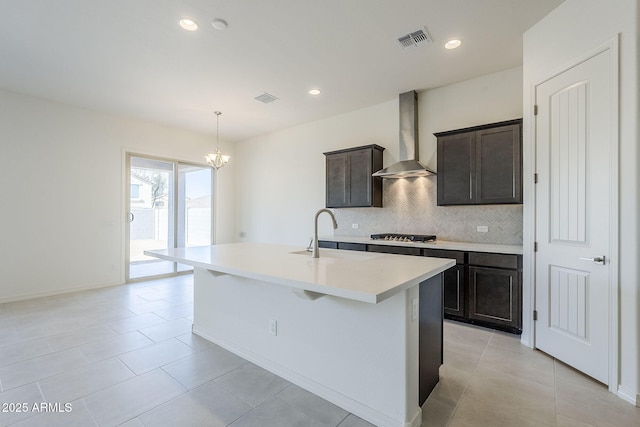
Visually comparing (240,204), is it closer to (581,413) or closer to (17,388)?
(17,388)

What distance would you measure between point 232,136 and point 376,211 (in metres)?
3.85

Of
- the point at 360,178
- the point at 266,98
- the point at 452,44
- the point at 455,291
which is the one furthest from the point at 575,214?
the point at 266,98

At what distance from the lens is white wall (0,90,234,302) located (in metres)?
4.21

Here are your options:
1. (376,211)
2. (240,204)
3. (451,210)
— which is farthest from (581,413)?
(240,204)

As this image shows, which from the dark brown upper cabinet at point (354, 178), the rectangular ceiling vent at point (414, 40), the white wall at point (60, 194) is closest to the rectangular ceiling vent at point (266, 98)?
the dark brown upper cabinet at point (354, 178)

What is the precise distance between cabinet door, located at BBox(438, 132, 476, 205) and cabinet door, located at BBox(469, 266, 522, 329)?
90cm

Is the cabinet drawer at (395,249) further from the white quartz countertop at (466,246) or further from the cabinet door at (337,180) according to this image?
the cabinet door at (337,180)

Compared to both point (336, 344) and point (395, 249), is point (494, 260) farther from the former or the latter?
point (336, 344)

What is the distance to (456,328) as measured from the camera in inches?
128

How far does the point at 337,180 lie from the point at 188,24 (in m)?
2.83

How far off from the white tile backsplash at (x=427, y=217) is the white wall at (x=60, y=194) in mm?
4077

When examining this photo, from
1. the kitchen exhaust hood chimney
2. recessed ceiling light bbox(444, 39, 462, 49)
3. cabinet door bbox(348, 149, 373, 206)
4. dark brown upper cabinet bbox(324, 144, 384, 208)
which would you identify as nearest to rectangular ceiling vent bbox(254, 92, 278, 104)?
dark brown upper cabinet bbox(324, 144, 384, 208)

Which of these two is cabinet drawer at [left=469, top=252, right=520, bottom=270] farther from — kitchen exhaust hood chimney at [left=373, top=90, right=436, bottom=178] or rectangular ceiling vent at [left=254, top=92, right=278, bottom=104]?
rectangular ceiling vent at [left=254, top=92, right=278, bottom=104]

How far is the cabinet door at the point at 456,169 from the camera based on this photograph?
3510 millimetres
